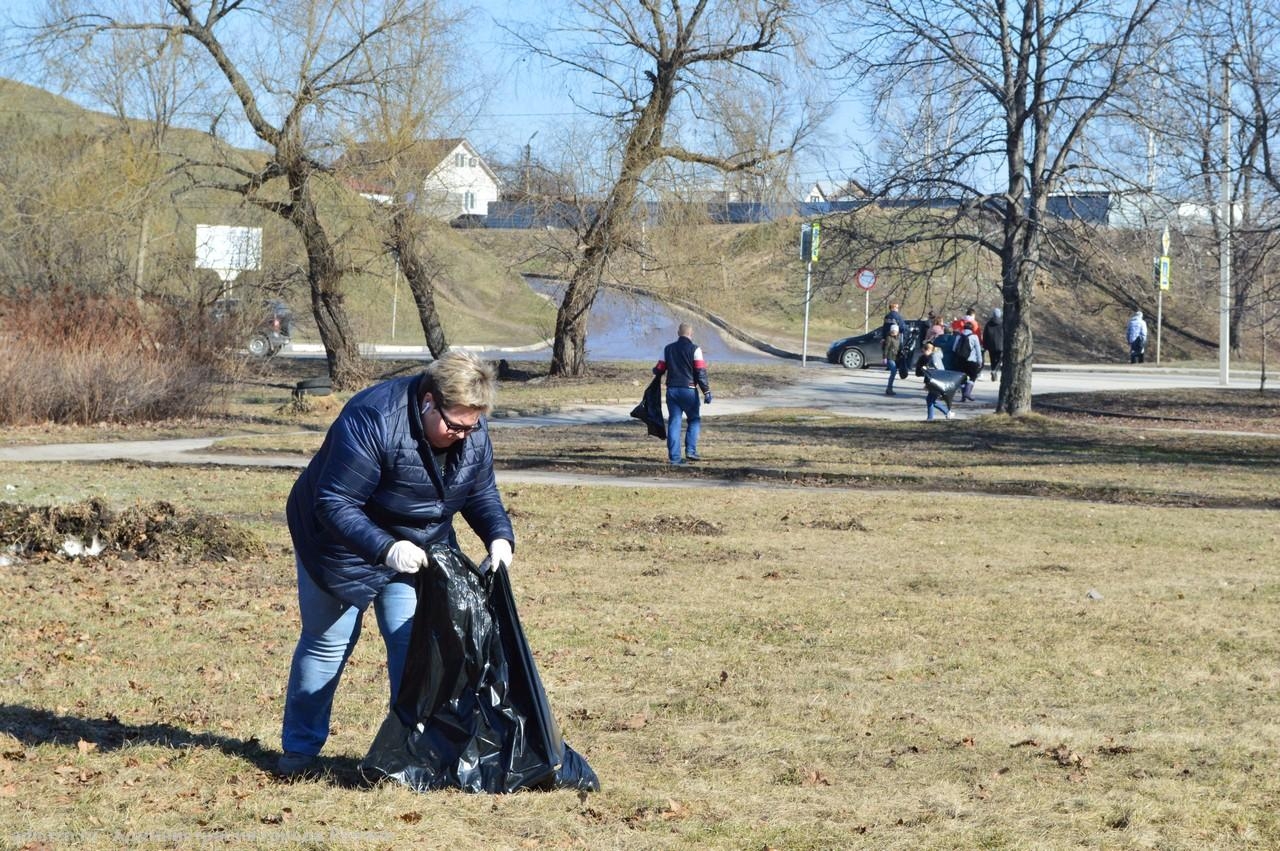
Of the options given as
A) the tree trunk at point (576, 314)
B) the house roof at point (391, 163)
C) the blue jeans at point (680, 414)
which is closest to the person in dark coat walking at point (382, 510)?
the blue jeans at point (680, 414)

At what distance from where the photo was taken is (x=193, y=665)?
7602mm

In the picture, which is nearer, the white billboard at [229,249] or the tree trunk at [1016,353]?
the tree trunk at [1016,353]

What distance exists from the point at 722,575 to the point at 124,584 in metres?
4.20

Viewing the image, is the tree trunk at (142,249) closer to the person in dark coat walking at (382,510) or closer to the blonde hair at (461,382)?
the person in dark coat walking at (382,510)

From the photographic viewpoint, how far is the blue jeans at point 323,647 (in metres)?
5.32

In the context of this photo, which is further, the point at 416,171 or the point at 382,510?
the point at 416,171

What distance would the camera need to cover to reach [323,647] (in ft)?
17.8

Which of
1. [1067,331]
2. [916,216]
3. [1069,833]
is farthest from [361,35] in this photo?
[1067,331]

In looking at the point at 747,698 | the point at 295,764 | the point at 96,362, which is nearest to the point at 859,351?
the point at 96,362

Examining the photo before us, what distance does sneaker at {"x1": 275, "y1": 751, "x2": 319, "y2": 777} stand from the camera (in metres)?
5.51

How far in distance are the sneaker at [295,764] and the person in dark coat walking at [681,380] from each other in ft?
41.1

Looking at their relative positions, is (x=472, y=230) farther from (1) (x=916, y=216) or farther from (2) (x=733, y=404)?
(1) (x=916, y=216)

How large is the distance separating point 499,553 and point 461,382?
76 cm

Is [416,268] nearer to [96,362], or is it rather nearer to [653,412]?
[96,362]
